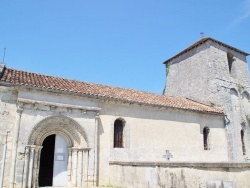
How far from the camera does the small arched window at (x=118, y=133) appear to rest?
12.4 meters

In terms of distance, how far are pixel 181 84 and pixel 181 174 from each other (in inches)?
547

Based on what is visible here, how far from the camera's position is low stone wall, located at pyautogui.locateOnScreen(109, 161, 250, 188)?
21.7ft

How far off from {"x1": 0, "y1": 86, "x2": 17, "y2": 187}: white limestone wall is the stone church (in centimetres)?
4

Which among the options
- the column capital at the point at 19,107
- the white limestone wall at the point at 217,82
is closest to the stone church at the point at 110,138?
the column capital at the point at 19,107

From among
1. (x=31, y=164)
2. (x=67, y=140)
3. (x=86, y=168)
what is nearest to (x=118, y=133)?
(x=86, y=168)

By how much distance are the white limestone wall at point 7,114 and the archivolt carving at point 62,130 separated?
3.16ft

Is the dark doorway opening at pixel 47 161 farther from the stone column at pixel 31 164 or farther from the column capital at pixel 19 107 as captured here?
the column capital at pixel 19 107

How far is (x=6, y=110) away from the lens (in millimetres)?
10211

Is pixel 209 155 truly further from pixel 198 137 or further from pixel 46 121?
pixel 46 121

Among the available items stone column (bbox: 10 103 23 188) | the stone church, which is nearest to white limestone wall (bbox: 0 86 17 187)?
the stone church

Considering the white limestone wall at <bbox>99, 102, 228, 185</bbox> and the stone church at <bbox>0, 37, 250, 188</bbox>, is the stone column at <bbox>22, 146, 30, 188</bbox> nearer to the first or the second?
the stone church at <bbox>0, 37, 250, 188</bbox>

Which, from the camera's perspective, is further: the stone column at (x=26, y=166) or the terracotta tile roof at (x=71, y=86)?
the terracotta tile roof at (x=71, y=86)

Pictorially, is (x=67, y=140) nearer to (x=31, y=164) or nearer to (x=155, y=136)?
(x=31, y=164)

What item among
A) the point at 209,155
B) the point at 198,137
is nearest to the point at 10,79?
the point at 198,137
